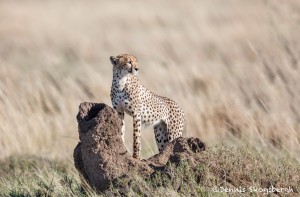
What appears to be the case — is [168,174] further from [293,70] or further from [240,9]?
[240,9]

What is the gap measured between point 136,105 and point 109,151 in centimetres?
111

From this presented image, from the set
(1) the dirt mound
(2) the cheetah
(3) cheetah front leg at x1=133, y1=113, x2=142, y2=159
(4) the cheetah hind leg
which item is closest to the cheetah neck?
(2) the cheetah

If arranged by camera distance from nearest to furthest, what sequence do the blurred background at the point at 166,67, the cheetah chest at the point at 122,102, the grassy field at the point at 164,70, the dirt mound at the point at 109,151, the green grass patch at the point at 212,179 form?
the green grass patch at the point at 212,179
the dirt mound at the point at 109,151
the cheetah chest at the point at 122,102
the grassy field at the point at 164,70
the blurred background at the point at 166,67

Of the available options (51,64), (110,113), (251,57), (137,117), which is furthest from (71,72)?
(110,113)

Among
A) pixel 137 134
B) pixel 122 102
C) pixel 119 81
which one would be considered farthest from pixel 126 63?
pixel 137 134

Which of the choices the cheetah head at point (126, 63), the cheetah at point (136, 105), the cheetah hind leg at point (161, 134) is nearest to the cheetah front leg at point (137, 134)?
the cheetah at point (136, 105)

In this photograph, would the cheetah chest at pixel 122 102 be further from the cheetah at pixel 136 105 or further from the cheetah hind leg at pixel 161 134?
the cheetah hind leg at pixel 161 134

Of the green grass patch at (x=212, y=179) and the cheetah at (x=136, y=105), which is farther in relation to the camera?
the cheetah at (x=136, y=105)

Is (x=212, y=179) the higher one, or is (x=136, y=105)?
(x=136, y=105)

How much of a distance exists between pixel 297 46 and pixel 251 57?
5975 mm

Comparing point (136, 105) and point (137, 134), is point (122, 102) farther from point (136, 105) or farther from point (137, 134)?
point (137, 134)

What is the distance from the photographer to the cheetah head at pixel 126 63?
7.05 m

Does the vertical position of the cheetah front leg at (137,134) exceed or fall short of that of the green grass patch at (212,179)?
it exceeds it

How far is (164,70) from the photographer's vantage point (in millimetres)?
13055
